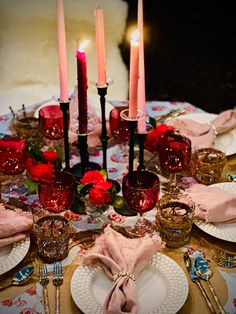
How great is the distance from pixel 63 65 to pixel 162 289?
681 millimetres

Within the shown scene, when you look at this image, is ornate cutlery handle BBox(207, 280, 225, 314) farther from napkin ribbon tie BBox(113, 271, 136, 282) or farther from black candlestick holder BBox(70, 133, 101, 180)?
black candlestick holder BBox(70, 133, 101, 180)

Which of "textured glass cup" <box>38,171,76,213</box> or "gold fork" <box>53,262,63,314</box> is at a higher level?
"textured glass cup" <box>38,171,76,213</box>

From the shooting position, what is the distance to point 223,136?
6.38ft

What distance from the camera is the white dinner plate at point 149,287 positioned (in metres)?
1.20

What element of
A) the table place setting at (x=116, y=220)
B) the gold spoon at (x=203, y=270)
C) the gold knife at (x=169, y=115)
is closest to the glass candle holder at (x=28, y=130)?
the table place setting at (x=116, y=220)

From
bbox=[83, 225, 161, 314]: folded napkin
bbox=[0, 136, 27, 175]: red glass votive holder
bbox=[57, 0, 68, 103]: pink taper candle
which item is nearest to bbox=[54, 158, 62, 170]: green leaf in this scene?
bbox=[0, 136, 27, 175]: red glass votive holder

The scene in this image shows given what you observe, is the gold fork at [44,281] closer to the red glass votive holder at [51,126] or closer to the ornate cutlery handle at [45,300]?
the ornate cutlery handle at [45,300]

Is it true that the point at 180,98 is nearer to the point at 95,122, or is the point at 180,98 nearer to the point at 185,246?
the point at 95,122

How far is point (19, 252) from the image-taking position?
1.36 metres

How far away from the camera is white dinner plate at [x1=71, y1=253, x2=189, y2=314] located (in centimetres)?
120

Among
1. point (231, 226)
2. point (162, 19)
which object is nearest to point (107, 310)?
point (231, 226)

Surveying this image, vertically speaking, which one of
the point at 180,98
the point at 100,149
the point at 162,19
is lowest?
the point at 180,98

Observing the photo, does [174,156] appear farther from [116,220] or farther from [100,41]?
[100,41]

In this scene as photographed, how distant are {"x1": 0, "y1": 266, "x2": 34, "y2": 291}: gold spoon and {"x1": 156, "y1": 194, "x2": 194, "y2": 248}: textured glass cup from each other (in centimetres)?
38
